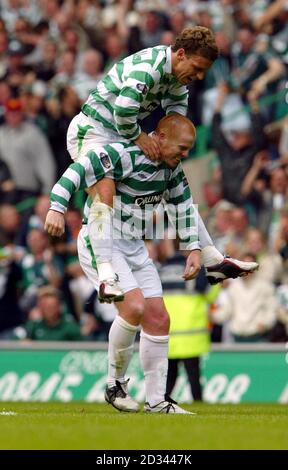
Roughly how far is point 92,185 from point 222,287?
6.79 metres

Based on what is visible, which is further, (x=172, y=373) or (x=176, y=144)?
(x=172, y=373)

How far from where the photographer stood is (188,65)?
991 centimetres

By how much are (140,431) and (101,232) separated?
231 cm

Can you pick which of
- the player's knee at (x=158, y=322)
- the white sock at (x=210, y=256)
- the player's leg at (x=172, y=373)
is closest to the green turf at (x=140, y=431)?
the player's knee at (x=158, y=322)

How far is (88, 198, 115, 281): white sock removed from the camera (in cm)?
1004

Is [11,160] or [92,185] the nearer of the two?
[92,185]

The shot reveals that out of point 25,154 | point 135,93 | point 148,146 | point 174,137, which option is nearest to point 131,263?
point 148,146

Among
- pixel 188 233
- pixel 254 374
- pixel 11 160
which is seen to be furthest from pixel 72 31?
pixel 188 233

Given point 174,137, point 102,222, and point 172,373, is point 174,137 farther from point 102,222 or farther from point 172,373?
point 172,373

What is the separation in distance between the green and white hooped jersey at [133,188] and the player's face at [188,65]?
0.71 metres

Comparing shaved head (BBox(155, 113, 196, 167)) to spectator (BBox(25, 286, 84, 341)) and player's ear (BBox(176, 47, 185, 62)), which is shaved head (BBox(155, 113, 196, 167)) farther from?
spectator (BBox(25, 286, 84, 341))

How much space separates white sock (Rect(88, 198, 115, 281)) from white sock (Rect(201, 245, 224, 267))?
3.50ft
